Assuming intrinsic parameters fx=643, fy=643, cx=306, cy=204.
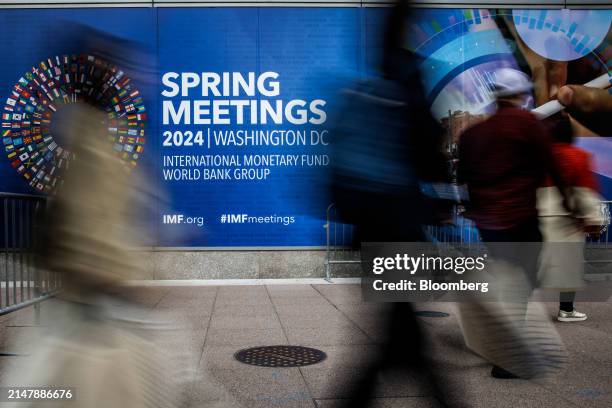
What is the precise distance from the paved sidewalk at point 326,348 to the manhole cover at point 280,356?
110 millimetres

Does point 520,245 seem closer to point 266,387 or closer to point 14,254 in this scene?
point 266,387

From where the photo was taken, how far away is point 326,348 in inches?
221

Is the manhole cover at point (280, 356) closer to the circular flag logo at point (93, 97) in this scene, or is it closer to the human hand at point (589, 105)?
the circular flag logo at point (93, 97)

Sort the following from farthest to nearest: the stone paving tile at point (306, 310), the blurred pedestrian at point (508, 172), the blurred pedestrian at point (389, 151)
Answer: the stone paving tile at point (306, 310) → the blurred pedestrian at point (508, 172) → the blurred pedestrian at point (389, 151)

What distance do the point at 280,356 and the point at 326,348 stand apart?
1.56ft

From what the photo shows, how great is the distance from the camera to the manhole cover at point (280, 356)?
510cm

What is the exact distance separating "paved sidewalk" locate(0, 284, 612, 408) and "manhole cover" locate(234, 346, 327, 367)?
0.36 ft

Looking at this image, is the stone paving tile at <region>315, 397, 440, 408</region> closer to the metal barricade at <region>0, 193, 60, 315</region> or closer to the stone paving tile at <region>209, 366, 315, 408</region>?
the stone paving tile at <region>209, 366, 315, 408</region>

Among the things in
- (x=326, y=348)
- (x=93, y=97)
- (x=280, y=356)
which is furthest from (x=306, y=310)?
(x=93, y=97)

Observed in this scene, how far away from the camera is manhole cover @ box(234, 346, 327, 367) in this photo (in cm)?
510

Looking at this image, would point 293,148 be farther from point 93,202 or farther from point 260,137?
point 93,202

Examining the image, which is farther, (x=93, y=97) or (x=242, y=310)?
(x=242, y=310)

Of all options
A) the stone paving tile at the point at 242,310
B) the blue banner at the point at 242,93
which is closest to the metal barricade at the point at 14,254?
the stone paving tile at the point at 242,310

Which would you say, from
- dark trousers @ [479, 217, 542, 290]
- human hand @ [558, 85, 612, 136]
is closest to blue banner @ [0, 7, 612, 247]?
human hand @ [558, 85, 612, 136]
